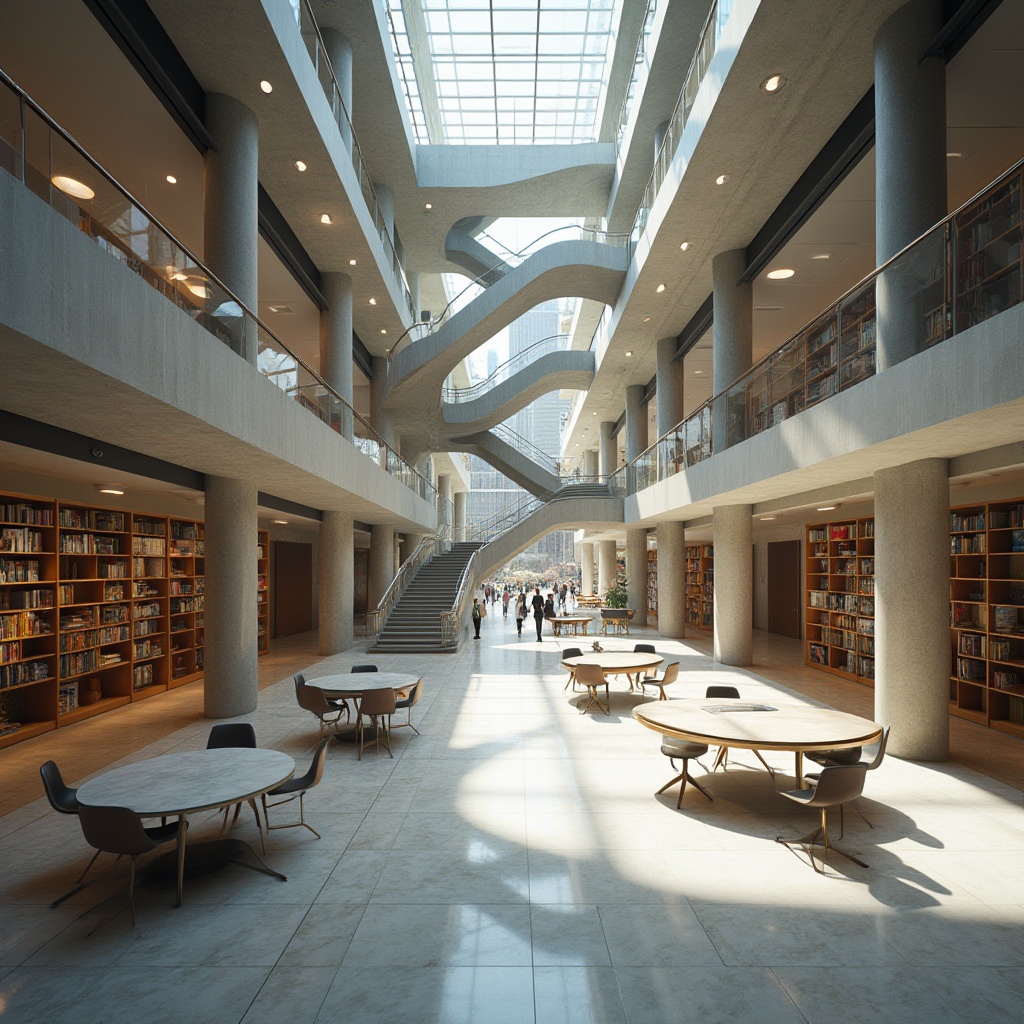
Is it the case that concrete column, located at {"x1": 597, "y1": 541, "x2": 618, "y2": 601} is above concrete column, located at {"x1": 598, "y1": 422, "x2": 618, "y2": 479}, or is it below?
below

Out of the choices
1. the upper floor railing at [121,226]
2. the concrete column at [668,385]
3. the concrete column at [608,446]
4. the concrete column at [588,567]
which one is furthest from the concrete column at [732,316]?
the concrete column at [588,567]

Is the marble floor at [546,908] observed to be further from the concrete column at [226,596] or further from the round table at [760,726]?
the concrete column at [226,596]

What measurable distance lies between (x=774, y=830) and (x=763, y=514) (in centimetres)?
887

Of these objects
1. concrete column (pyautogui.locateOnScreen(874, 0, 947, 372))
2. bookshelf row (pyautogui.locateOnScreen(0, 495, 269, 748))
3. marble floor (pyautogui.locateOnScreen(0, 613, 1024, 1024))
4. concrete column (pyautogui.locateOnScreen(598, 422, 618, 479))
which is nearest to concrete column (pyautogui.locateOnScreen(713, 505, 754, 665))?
marble floor (pyautogui.locateOnScreen(0, 613, 1024, 1024))

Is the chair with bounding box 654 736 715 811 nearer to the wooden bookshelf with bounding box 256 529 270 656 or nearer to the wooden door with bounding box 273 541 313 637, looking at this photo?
the wooden bookshelf with bounding box 256 529 270 656

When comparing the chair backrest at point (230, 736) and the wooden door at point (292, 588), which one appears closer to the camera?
the chair backrest at point (230, 736)

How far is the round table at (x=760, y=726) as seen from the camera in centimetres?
568

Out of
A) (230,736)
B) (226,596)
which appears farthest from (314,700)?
(226,596)

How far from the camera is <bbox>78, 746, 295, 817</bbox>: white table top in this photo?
452cm

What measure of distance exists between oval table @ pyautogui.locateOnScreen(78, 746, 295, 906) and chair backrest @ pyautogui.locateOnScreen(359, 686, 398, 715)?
2.15 metres

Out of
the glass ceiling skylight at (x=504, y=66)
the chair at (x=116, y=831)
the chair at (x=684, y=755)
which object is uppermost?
the glass ceiling skylight at (x=504, y=66)

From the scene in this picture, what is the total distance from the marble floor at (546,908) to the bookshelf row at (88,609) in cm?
165

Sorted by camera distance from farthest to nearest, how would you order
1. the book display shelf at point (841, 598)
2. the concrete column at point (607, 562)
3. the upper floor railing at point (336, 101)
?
1. the concrete column at point (607, 562)
2. the book display shelf at point (841, 598)
3. the upper floor railing at point (336, 101)

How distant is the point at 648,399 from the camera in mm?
22500
